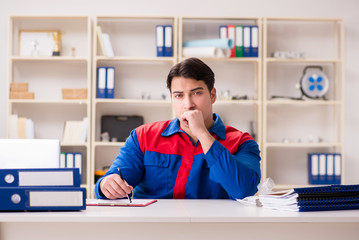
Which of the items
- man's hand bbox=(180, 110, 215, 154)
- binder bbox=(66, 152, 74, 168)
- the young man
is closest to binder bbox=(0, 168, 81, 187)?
the young man

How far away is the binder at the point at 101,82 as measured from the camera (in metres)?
4.12

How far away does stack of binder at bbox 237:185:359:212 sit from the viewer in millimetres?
1403

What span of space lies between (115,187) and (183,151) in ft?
1.30

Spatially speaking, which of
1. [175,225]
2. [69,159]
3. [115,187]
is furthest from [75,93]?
[175,225]

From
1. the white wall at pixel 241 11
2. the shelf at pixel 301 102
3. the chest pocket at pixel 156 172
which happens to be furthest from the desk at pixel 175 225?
the white wall at pixel 241 11

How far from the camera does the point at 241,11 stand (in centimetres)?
439

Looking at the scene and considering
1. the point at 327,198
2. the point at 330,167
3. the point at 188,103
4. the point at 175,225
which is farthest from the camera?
the point at 330,167

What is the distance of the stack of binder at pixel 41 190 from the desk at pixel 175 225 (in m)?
0.03

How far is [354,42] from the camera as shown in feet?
14.5

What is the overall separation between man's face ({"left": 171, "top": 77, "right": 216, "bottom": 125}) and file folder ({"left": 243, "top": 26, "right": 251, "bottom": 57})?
230cm

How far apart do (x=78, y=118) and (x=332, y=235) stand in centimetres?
337

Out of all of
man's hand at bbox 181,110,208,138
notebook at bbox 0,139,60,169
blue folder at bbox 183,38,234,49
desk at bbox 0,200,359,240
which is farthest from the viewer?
blue folder at bbox 183,38,234,49

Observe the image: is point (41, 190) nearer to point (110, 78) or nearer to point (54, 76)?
point (110, 78)

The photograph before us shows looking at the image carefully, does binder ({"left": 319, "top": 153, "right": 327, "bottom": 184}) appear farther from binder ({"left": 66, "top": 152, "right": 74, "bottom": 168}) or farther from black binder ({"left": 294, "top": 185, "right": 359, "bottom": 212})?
black binder ({"left": 294, "top": 185, "right": 359, "bottom": 212})
